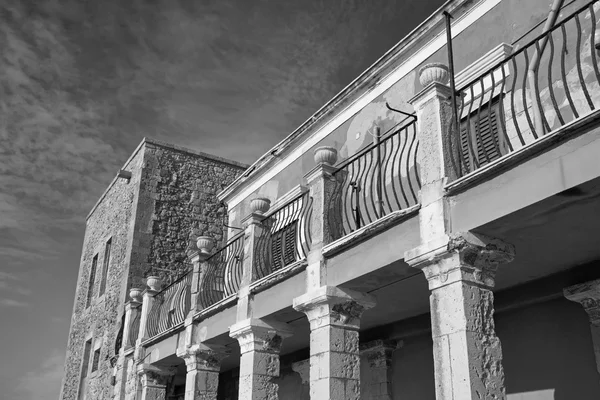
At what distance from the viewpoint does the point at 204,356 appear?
1009 centimetres

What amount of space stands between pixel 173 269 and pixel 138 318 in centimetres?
326

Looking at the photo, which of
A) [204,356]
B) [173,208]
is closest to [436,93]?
[204,356]

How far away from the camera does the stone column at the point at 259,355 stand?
8.09m

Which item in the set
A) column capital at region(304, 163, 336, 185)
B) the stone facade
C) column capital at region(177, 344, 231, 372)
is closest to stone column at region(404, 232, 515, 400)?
column capital at region(304, 163, 336, 185)

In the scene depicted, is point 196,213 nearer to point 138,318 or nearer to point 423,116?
point 138,318

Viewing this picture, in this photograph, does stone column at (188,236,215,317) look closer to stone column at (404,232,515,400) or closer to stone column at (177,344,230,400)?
stone column at (177,344,230,400)

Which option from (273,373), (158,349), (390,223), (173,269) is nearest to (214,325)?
(273,373)

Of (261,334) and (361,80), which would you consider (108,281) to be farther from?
(361,80)

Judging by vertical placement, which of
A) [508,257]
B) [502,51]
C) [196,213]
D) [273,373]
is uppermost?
[196,213]

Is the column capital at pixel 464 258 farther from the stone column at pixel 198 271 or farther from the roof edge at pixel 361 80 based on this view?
the stone column at pixel 198 271

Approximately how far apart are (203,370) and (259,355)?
2242 mm

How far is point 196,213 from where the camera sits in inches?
735

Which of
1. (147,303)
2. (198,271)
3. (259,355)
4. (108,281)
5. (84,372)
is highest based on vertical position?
(108,281)

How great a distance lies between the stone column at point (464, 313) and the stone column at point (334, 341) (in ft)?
5.07
